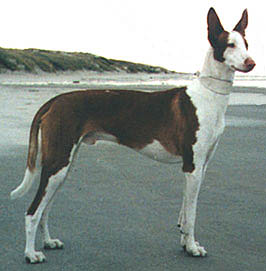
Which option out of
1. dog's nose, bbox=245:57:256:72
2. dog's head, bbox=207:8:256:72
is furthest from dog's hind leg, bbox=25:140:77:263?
dog's nose, bbox=245:57:256:72

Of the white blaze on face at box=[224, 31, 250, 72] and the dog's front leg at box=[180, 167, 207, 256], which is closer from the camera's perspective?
the white blaze on face at box=[224, 31, 250, 72]

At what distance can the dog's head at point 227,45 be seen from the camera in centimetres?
503

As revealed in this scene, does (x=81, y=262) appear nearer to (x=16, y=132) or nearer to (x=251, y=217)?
(x=251, y=217)

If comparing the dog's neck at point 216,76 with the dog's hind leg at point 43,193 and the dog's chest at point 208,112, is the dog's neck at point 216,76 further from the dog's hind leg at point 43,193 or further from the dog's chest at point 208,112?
the dog's hind leg at point 43,193

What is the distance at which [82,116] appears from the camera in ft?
16.7

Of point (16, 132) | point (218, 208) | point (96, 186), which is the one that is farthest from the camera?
point (16, 132)

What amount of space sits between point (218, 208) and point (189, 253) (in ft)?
5.18

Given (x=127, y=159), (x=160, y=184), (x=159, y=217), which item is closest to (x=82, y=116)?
(x=159, y=217)

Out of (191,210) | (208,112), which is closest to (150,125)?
(208,112)

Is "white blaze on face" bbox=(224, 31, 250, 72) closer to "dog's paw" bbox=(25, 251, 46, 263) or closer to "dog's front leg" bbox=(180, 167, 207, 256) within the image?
"dog's front leg" bbox=(180, 167, 207, 256)

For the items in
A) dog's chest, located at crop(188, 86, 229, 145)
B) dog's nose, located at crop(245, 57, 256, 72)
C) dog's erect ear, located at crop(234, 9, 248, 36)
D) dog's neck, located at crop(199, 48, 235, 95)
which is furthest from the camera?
dog's erect ear, located at crop(234, 9, 248, 36)

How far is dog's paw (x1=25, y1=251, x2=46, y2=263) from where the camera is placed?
16.1ft

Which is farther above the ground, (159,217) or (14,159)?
(159,217)

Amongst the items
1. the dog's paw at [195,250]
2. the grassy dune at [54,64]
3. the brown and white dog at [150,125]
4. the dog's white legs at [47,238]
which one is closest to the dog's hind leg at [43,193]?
the brown and white dog at [150,125]
